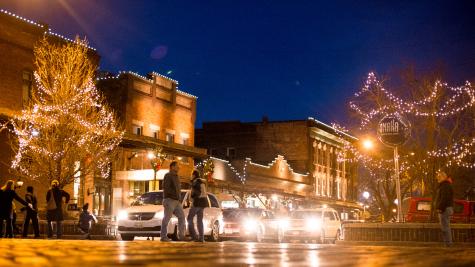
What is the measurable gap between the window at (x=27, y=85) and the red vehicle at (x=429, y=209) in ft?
65.6

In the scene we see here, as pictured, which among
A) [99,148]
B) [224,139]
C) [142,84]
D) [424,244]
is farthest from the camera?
[224,139]

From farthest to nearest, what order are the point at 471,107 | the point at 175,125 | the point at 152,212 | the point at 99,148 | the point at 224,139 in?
the point at 224,139 → the point at 175,125 → the point at 99,148 → the point at 471,107 → the point at 152,212

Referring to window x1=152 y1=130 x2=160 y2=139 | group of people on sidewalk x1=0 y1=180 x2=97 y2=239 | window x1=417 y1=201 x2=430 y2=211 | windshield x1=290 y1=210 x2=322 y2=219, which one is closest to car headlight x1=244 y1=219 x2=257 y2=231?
windshield x1=290 y1=210 x2=322 y2=219

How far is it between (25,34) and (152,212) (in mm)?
19330

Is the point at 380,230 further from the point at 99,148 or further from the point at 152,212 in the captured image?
the point at 99,148

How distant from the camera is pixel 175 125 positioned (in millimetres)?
51969

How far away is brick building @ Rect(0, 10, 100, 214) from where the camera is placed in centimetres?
3512

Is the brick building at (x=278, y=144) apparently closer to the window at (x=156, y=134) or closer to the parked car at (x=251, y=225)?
the window at (x=156, y=134)

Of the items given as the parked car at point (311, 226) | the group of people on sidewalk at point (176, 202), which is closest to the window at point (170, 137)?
the parked car at point (311, 226)

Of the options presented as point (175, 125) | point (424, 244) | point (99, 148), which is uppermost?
point (175, 125)

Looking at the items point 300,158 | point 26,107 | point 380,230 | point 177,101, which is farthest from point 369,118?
point 300,158

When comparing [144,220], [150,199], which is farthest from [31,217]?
[150,199]

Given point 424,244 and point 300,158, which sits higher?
point 300,158

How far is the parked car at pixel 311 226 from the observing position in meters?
29.7
